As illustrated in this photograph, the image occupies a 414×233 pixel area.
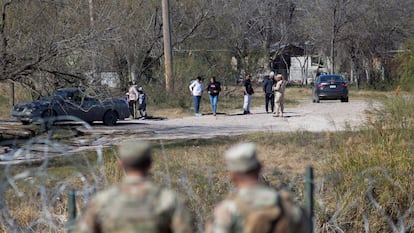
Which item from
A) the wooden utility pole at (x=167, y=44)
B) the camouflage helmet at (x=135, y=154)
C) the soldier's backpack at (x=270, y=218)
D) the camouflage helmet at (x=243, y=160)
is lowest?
the soldier's backpack at (x=270, y=218)

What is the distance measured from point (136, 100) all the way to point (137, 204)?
23.3 m

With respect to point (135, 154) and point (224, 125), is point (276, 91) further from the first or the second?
point (135, 154)

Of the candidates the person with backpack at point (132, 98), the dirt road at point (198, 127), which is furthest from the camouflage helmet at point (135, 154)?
the person with backpack at point (132, 98)

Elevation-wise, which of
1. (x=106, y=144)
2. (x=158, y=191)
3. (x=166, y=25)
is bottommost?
(x=106, y=144)

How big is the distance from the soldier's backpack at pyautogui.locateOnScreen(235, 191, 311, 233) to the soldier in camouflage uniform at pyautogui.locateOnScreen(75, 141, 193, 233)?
0.37 m

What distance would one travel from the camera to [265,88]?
27.8 m

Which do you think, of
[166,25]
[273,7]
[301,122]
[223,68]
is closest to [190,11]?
[223,68]

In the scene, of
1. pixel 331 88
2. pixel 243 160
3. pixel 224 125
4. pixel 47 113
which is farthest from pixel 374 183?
pixel 331 88

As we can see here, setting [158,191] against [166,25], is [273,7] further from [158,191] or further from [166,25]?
[158,191]

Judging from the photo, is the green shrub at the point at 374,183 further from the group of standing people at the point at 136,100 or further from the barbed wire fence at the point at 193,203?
the group of standing people at the point at 136,100

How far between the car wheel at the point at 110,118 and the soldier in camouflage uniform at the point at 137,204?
20.9 metres

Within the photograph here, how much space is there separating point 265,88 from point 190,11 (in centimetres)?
1090

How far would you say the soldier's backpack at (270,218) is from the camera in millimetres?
4434

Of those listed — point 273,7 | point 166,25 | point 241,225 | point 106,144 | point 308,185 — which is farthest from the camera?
point 273,7
